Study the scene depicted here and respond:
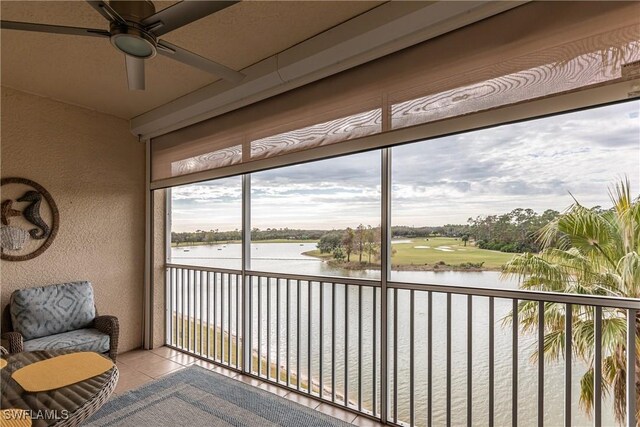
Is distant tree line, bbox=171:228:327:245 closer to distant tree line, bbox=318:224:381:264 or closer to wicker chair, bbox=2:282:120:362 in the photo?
distant tree line, bbox=318:224:381:264

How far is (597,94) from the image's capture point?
5.05 ft

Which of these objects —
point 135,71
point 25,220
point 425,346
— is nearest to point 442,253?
point 425,346

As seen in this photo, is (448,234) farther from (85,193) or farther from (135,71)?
(85,193)

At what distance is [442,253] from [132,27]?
215 cm

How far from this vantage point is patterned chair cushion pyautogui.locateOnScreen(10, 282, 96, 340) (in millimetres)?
2879

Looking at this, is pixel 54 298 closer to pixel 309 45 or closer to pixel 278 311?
pixel 278 311

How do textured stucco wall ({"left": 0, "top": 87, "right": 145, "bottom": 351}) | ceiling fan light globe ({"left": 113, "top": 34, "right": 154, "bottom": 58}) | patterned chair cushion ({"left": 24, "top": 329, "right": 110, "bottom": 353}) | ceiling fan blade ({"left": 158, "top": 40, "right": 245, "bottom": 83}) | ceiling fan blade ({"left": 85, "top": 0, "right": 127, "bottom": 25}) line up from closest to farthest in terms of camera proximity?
ceiling fan blade ({"left": 85, "top": 0, "right": 127, "bottom": 25})
ceiling fan light globe ({"left": 113, "top": 34, "right": 154, "bottom": 58})
ceiling fan blade ({"left": 158, "top": 40, "right": 245, "bottom": 83})
patterned chair cushion ({"left": 24, "top": 329, "right": 110, "bottom": 353})
textured stucco wall ({"left": 0, "top": 87, "right": 145, "bottom": 351})

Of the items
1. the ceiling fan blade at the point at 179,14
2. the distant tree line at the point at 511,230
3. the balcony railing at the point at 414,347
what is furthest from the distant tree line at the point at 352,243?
the ceiling fan blade at the point at 179,14

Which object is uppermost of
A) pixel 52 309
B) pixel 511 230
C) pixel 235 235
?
pixel 511 230

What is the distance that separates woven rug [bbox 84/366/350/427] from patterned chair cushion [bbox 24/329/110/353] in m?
0.51

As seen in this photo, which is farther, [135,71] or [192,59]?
[135,71]

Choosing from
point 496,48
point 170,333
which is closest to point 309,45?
point 496,48

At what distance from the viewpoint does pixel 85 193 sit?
3.52 metres

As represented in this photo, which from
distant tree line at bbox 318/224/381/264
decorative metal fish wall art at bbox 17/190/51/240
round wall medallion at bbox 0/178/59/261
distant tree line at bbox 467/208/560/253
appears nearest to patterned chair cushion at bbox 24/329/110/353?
round wall medallion at bbox 0/178/59/261
